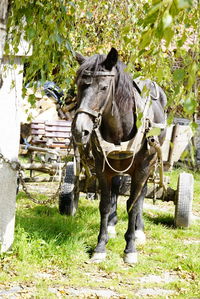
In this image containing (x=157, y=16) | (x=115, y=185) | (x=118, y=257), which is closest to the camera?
(x=157, y=16)

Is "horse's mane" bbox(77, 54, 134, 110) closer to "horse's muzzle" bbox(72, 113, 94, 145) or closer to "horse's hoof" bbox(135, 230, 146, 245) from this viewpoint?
"horse's muzzle" bbox(72, 113, 94, 145)

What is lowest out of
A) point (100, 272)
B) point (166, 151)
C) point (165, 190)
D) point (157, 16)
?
point (100, 272)

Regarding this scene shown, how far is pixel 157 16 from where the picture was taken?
1969 mm

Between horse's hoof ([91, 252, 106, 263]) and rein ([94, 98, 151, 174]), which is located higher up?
rein ([94, 98, 151, 174])

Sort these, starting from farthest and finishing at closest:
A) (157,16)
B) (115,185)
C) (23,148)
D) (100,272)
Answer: (23,148) < (115,185) < (100,272) < (157,16)

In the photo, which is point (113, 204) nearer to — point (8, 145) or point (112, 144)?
point (112, 144)

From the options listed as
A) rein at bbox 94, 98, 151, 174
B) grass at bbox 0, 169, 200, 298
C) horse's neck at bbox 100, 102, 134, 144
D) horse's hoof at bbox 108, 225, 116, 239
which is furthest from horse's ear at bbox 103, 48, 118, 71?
horse's hoof at bbox 108, 225, 116, 239

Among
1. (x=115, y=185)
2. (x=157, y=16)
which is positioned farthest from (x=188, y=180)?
(x=157, y=16)

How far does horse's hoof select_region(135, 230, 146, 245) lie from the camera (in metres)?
5.78

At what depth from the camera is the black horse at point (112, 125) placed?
4.34 meters

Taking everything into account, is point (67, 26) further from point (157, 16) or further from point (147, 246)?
point (147, 246)

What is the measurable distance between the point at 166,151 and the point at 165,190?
514 millimetres

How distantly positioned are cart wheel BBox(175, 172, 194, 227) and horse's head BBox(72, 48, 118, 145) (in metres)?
2.26

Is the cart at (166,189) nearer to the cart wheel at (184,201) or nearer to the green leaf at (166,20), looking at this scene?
the cart wheel at (184,201)
